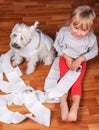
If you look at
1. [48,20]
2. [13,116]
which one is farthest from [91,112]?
[48,20]

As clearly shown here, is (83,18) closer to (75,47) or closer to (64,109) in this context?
(75,47)

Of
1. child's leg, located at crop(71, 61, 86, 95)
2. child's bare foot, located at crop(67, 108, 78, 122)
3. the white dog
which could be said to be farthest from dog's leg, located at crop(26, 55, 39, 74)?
child's bare foot, located at crop(67, 108, 78, 122)

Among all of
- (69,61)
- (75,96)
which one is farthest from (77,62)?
(75,96)

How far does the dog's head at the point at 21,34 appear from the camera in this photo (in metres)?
1.53

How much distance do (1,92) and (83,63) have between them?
514 millimetres

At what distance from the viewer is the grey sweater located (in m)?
1.58

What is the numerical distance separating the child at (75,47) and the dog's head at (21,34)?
18 cm

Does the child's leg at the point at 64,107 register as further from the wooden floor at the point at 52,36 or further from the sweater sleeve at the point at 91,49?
the sweater sleeve at the point at 91,49

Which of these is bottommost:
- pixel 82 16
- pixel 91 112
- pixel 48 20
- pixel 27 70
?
pixel 91 112

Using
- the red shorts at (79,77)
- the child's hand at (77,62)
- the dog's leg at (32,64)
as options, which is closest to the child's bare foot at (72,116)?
the red shorts at (79,77)

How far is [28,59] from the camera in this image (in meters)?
1.71

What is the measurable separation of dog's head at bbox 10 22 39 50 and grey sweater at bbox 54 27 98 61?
175mm

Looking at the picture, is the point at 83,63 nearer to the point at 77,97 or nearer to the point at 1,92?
the point at 77,97

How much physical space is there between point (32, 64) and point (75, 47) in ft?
0.93
